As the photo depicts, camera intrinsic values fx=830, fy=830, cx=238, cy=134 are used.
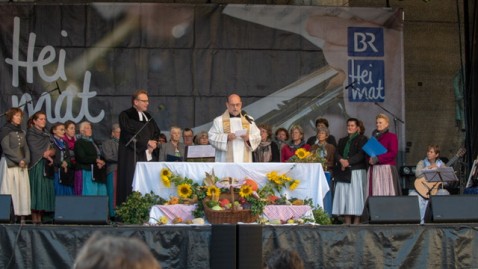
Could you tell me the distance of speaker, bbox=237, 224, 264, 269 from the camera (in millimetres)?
6574

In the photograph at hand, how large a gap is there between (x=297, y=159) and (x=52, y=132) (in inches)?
172

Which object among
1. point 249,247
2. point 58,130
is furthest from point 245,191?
point 58,130

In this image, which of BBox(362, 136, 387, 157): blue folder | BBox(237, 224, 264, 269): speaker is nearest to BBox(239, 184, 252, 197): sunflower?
BBox(237, 224, 264, 269): speaker

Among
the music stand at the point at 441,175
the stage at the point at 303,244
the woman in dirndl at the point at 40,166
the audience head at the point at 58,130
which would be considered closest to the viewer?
the stage at the point at 303,244

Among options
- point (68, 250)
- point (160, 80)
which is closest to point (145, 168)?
point (68, 250)

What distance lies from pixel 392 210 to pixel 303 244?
3.41 feet

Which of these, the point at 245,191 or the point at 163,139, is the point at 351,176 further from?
the point at 245,191

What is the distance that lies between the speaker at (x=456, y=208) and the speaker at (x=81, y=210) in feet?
10.4

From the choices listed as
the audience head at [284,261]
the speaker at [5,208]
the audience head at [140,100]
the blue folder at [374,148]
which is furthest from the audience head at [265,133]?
the audience head at [284,261]

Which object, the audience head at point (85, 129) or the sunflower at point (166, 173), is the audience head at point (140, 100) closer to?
the sunflower at point (166, 173)

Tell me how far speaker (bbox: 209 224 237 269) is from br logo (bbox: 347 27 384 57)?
8.17 meters

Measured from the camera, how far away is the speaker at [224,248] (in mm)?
6656

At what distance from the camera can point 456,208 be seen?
8078 mm

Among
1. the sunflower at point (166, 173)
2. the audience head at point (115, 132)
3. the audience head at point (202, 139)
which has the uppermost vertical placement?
the audience head at point (115, 132)
